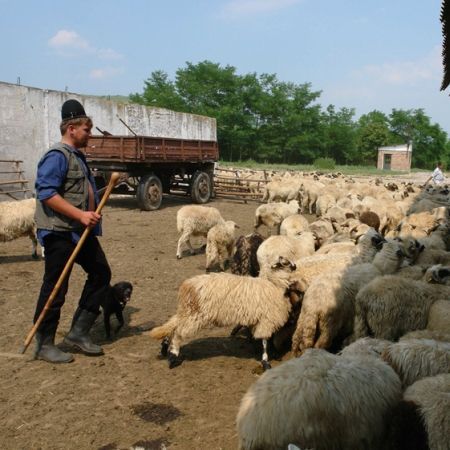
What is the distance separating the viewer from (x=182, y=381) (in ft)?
15.0

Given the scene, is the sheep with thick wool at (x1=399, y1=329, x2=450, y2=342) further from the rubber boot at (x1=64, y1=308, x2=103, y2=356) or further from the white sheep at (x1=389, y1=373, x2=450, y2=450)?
the rubber boot at (x1=64, y1=308, x2=103, y2=356)

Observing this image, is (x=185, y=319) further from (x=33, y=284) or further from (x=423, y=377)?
(x=33, y=284)

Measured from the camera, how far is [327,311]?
15.9ft

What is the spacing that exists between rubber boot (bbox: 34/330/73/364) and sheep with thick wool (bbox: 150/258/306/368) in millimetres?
911

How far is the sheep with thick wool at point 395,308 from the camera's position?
457 centimetres

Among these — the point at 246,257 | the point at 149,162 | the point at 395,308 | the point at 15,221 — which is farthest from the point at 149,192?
the point at 395,308

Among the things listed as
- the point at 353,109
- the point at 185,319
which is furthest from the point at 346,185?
the point at 353,109

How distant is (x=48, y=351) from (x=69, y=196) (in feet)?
5.11

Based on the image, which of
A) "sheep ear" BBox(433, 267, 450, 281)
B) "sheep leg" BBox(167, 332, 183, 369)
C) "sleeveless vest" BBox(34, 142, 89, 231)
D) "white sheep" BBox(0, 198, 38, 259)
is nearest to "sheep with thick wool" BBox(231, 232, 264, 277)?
"sheep leg" BBox(167, 332, 183, 369)

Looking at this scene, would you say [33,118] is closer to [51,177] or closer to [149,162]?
[149,162]

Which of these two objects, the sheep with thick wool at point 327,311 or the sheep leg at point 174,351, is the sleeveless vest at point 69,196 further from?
the sheep with thick wool at point 327,311

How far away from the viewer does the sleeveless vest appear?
4.60 m

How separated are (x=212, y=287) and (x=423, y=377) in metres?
2.25

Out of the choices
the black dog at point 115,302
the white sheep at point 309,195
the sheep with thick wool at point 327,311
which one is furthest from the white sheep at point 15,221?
the white sheep at point 309,195
